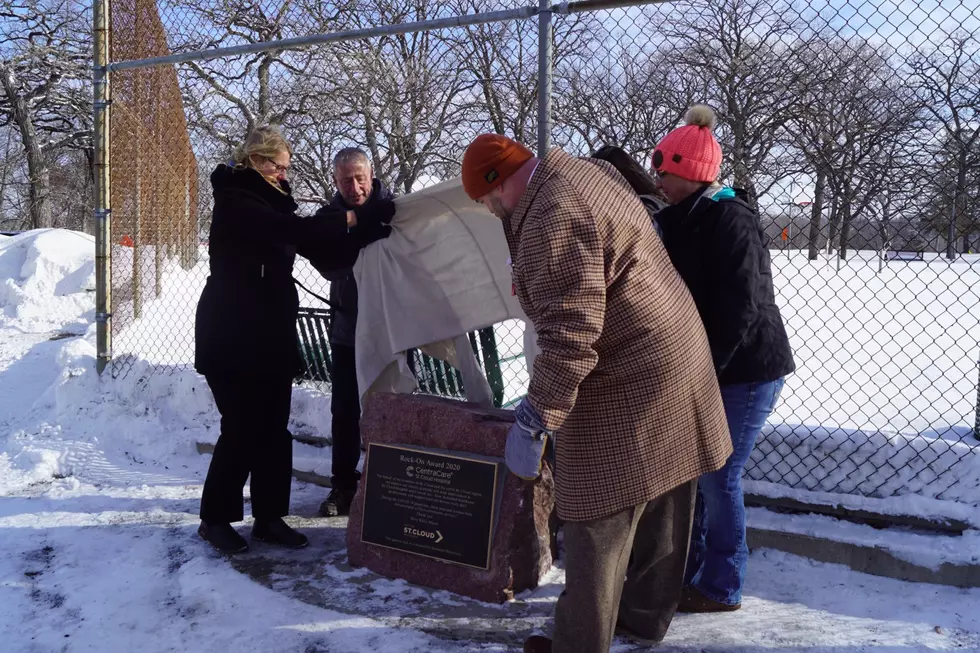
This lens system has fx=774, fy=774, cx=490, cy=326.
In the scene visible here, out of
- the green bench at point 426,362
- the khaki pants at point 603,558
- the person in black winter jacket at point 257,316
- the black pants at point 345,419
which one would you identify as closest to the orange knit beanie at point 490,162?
the khaki pants at point 603,558

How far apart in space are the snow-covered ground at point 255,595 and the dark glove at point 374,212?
167 cm

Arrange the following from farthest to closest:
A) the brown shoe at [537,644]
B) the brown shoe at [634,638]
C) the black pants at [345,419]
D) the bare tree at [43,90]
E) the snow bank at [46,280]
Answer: the bare tree at [43,90] → the snow bank at [46,280] → the black pants at [345,419] → the brown shoe at [634,638] → the brown shoe at [537,644]

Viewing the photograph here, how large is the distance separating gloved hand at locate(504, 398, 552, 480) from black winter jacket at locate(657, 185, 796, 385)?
35.6 inches

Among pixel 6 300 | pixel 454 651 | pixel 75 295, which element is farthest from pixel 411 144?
pixel 6 300

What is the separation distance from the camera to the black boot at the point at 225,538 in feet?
12.6

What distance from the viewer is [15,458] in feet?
17.3

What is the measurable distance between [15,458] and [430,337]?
10.9ft

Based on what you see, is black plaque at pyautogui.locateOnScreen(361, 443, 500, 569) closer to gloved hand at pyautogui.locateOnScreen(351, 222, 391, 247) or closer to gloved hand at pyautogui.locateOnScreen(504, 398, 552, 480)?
gloved hand at pyautogui.locateOnScreen(504, 398, 552, 480)

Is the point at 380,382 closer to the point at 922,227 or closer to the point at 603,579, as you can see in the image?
the point at 603,579

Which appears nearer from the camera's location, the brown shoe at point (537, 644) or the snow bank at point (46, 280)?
the brown shoe at point (537, 644)

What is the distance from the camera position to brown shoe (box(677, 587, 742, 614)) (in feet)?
10.7

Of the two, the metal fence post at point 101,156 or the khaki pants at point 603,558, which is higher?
the metal fence post at point 101,156

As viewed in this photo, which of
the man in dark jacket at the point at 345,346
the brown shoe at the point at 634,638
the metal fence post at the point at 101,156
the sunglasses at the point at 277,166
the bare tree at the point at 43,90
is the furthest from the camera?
the bare tree at the point at 43,90

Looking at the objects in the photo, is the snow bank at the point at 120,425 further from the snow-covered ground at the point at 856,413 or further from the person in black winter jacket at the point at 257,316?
the person in black winter jacket at the point at 257,316
